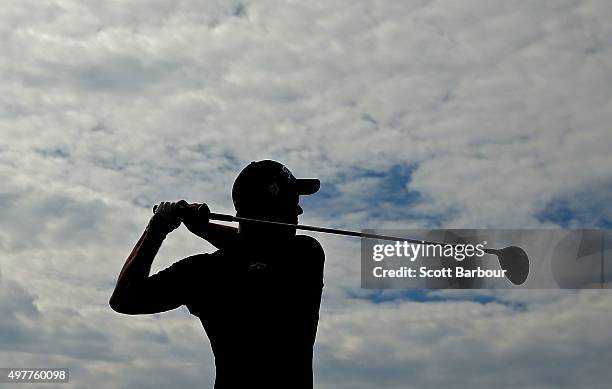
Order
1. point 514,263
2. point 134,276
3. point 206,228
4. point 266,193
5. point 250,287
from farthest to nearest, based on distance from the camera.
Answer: point 514,263, point 206,228, point 266,193, point 250,287, point 134,276

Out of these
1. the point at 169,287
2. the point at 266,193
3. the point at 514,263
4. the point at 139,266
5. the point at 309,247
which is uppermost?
the point at 514,263

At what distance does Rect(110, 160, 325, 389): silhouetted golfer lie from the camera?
5.28 meters

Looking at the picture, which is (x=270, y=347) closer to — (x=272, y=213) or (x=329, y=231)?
(x=272, y=213)

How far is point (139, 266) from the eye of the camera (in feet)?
17.5

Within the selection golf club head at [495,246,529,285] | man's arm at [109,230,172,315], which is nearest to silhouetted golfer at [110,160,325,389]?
man's arm at [109,230,172,315]

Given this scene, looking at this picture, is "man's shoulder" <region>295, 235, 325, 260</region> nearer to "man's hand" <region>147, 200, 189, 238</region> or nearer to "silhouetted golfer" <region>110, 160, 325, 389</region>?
"silhouetted golfer" <region>110, 160, 325, 389</region>

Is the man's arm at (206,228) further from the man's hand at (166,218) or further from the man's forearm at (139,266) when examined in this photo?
the man's forearm at (139,266)

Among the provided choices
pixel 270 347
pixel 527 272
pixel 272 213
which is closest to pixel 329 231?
pixel 272 213

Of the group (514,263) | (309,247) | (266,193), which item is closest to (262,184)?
(266,193)

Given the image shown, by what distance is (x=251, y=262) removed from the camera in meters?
5.50

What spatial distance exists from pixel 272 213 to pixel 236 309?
737 mm

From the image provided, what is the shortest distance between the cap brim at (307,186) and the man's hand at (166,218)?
2.96ft

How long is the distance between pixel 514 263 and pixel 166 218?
594cm

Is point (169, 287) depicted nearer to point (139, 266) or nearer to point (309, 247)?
point (139, 266)
